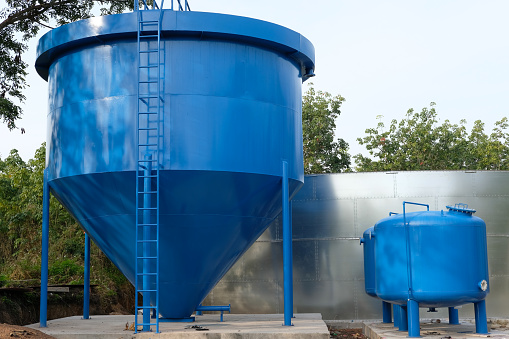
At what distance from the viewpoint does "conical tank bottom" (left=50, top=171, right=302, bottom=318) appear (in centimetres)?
1076

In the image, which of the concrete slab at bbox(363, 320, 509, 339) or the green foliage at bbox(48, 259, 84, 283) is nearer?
the concrete slab at bbox(363, 320, 509, 339)

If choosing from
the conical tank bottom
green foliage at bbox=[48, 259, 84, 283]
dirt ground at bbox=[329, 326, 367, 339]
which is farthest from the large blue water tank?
green foliage at bbox=[48, 259, 84, 283]

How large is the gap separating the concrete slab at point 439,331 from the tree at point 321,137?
16012 mm

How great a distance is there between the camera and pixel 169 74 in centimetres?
1091

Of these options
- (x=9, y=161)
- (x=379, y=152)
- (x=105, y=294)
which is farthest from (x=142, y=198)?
(x=9, y=161)

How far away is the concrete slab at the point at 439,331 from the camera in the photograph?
37.6ft

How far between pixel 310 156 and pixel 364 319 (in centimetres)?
1502

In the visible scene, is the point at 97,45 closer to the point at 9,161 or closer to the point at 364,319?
the point at 364,319

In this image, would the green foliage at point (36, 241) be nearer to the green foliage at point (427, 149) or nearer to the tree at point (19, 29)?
the tree at point (19, 29)

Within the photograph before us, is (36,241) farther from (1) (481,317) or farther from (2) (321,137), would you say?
(1) (481,317)

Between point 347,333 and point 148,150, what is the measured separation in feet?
25.3

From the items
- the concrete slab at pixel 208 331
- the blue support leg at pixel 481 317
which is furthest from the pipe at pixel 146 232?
the blue support leg at pixel 481 317

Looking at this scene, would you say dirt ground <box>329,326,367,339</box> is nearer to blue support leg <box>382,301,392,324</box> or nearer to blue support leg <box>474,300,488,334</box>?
blue support leg <box>382,301,392,324</box>

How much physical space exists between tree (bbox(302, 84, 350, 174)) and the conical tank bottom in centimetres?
1824
